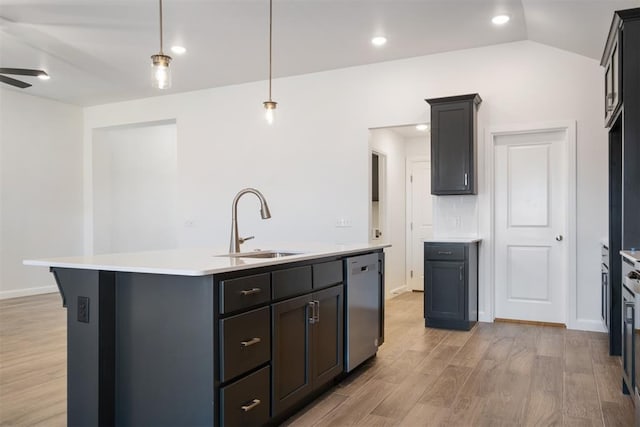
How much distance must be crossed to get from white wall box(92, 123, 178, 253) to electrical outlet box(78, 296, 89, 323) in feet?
17.7

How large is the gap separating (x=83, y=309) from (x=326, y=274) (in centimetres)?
128

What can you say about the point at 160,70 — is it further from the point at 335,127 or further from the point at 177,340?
the point at 335,127

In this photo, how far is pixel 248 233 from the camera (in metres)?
6.25

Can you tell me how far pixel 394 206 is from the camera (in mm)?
6730

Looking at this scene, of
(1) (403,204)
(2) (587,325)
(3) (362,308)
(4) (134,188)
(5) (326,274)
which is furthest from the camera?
(4) (134,188)

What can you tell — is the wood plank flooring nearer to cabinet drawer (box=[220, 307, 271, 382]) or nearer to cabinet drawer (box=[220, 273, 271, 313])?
cabinet drawer (box=[220, 307, 271, 382])

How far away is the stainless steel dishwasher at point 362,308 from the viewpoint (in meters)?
3.07

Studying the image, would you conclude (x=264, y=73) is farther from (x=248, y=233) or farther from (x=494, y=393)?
(x=494, y=393)

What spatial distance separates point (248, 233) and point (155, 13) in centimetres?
298

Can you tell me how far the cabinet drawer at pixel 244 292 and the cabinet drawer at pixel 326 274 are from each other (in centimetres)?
49

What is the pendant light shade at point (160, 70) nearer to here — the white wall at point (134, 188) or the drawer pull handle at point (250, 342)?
the drawer pull handle at point (250, 342)

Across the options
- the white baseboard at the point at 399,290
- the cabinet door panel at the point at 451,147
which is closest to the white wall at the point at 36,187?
the white baseboard at the point at 399,290

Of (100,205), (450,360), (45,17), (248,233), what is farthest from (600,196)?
(100,205)

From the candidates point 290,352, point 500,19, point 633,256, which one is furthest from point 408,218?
point 290,352
